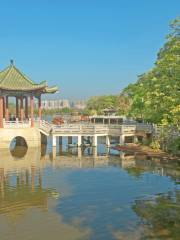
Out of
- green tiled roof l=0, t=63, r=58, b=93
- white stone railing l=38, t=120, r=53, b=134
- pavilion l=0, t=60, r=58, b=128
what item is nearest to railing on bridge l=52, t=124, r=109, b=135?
white stone railing l=38, t=120, r=53, b=134

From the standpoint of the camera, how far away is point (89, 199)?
688 inches

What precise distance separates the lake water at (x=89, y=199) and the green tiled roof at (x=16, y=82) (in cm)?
882

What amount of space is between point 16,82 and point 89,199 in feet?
71.1

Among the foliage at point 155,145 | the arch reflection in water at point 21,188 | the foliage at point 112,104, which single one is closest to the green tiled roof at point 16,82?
the arch reflection in water at point 21,188

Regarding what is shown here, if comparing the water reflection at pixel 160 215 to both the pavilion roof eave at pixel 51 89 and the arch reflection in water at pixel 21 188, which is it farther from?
the pavilion roof eave at pixel 51 89

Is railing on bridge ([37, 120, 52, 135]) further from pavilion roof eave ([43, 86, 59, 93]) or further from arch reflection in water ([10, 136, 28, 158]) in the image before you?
pavilion roof eave ([43, 86, 59, 93])

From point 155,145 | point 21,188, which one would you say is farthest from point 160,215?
point 155,145

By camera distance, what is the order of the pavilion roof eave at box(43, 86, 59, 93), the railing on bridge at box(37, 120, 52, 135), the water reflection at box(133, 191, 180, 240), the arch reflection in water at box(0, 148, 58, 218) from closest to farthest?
1. the water reflection at box(133, 191, 180, 240)
2. the arch reflection in water at box(0, 148, 58, 218)
3. the railing on bridge at box(37, 120, 52, 135)
4. the pavilion roof eave at box(43, 86, 59, 93)

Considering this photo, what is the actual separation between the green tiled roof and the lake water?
28.9 ft

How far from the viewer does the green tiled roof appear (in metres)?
35.4

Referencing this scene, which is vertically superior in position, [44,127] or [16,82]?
[16,82]

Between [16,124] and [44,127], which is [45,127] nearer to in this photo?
[44,127]

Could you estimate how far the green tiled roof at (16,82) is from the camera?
35375mm

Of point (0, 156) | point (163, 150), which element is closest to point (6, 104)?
point (0, 156)
